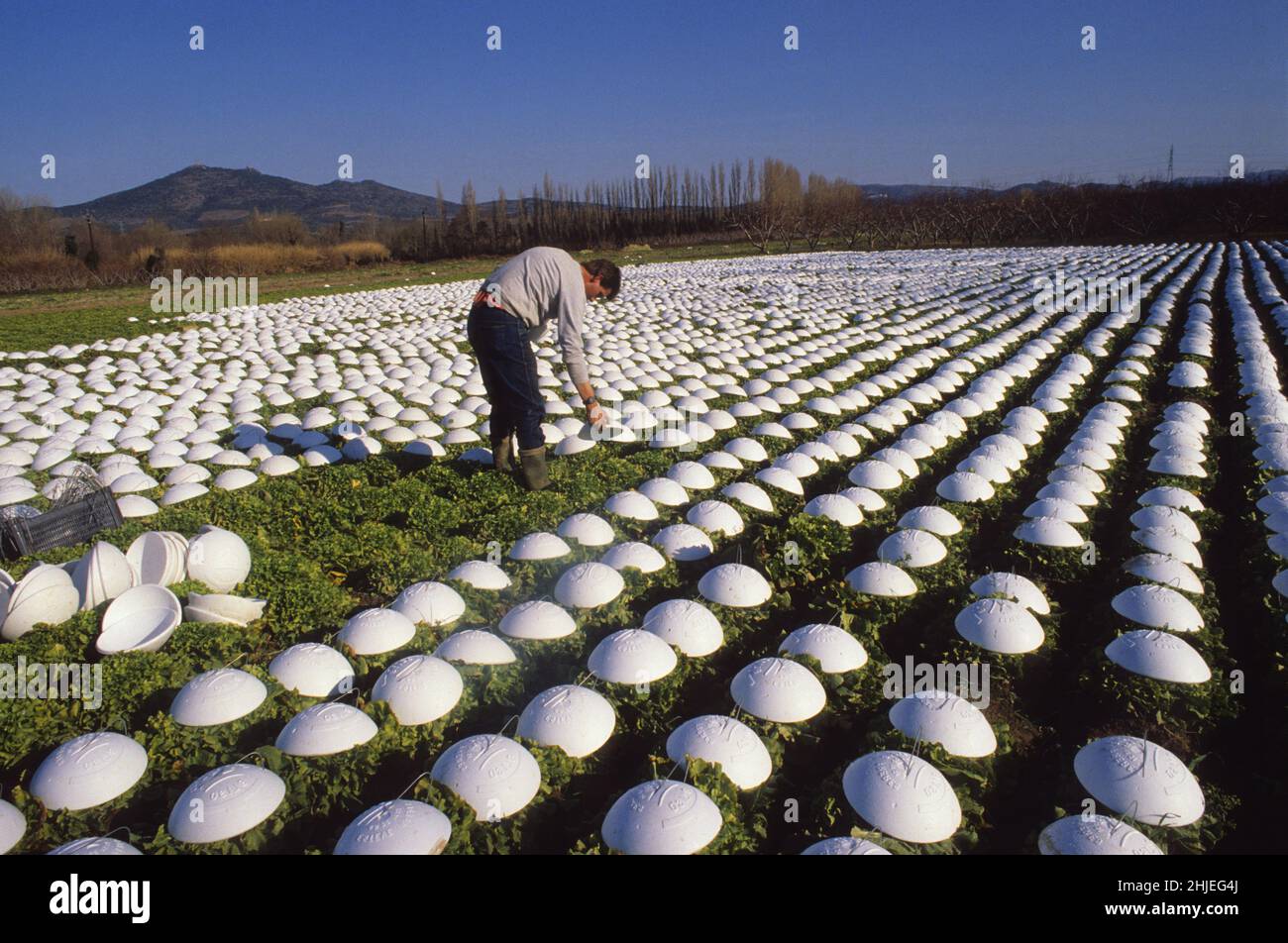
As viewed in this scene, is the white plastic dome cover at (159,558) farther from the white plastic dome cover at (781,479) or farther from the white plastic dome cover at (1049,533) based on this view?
the white plastic dome cover at (1049,533)

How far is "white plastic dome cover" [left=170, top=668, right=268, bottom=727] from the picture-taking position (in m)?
3.85

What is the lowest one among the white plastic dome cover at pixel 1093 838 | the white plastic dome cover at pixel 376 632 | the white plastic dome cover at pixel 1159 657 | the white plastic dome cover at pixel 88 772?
the white plastic dome cover at pixel 1093 838

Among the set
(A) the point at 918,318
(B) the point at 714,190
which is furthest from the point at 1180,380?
(B) the point at 714,190

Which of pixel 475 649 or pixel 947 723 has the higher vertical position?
pixel 475 649

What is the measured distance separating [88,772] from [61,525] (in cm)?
363

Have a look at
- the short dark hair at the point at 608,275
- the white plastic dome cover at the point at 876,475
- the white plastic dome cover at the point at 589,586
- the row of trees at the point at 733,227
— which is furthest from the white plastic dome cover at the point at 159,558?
the row of trees at the point at 733,227

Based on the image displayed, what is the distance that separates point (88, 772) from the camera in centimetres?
342

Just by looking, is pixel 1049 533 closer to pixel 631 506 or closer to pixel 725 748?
pixel 631 506

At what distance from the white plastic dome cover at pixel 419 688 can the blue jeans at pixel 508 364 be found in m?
2.87

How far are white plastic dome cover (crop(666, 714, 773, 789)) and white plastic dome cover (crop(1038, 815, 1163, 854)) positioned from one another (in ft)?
4.14

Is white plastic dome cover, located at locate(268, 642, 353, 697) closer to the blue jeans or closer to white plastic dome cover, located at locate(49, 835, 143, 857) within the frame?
white plastic dome cover, located at locate(49, 835, 143, 857)

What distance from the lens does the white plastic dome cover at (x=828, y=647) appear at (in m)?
4.43

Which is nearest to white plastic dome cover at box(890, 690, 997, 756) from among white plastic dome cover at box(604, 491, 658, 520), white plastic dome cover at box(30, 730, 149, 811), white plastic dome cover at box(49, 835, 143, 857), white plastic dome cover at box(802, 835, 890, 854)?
white plastic dome cover at box(802, 835, 890, 854)

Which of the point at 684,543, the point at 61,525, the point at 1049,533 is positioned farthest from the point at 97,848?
the point at 1049,533
